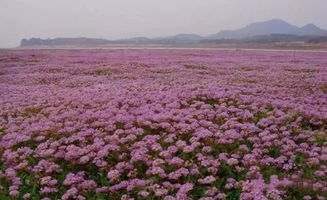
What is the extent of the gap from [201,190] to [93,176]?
2677 mm

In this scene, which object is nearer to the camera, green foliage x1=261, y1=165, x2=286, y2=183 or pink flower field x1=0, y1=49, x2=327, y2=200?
pink flower field x1=0, y1=49, x2=327, y2=200

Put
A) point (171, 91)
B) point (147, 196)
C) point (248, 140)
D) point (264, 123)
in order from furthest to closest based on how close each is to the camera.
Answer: point (171, 91) → point (264, 123) → point (248, 140) → point (147, 196)

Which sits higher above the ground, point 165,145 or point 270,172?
point 165,145

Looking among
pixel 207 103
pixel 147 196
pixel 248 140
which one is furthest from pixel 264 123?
pixel 147 196

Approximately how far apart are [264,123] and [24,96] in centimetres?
1119

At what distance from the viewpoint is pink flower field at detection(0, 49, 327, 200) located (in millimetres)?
10367

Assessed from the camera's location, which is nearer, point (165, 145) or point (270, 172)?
point (270, 172)

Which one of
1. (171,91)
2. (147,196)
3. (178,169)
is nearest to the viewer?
(147,196)

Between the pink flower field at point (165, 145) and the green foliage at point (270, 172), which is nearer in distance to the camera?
the pink flower field at point (165, 145)

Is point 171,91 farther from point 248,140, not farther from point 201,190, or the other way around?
point 201,190

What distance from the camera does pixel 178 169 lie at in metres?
11.2

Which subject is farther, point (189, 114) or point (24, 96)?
point (24, 96)

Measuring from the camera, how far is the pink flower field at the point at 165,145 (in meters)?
10.4

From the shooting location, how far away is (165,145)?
13.0 metres
